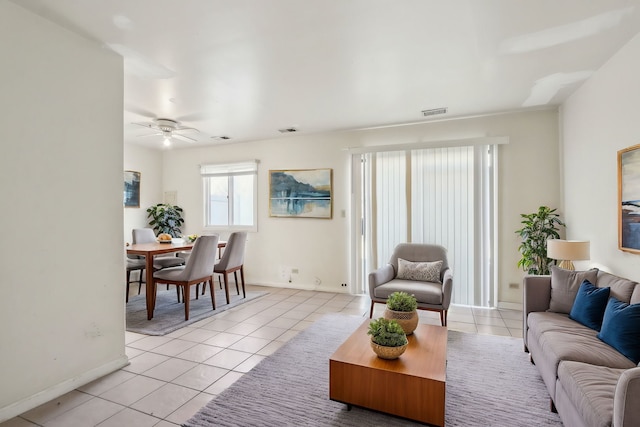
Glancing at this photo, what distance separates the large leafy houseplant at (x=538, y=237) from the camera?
3.81 meters

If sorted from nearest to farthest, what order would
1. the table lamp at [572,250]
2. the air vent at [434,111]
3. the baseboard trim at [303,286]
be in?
the table lamp at [572,250] < the air vent at [434,111] < the baseboard trim at [303,286]

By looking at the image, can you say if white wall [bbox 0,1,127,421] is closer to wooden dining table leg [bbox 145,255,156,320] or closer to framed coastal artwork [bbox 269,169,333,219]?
wooden dining table leg [bbox 145,255,156,320]

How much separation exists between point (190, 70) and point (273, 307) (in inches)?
120

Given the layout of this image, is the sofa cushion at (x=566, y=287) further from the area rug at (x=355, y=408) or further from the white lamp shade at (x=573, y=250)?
the area rug at (x=355, y=408)

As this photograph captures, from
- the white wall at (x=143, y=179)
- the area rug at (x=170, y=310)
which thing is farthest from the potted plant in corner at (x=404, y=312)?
the white wall at (x=143, y=179)

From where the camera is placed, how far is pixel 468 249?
4.40 m

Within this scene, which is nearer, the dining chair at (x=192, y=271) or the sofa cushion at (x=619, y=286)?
the sofa cushion at (x=619, y=286)

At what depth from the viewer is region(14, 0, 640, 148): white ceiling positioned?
2082 millimetres

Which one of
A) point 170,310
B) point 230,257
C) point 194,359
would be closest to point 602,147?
point 194,359

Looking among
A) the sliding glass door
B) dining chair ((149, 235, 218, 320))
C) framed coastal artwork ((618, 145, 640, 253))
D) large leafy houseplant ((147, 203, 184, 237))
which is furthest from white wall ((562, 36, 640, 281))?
large leafy houseplant ((147, 203, 184, 237))

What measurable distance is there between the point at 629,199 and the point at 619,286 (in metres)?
0.75

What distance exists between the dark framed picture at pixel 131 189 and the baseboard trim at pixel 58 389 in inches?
156

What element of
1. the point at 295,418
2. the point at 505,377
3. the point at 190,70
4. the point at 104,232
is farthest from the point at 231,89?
the point at 505,377

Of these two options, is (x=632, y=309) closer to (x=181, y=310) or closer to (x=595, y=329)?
(x=595, y=329)
